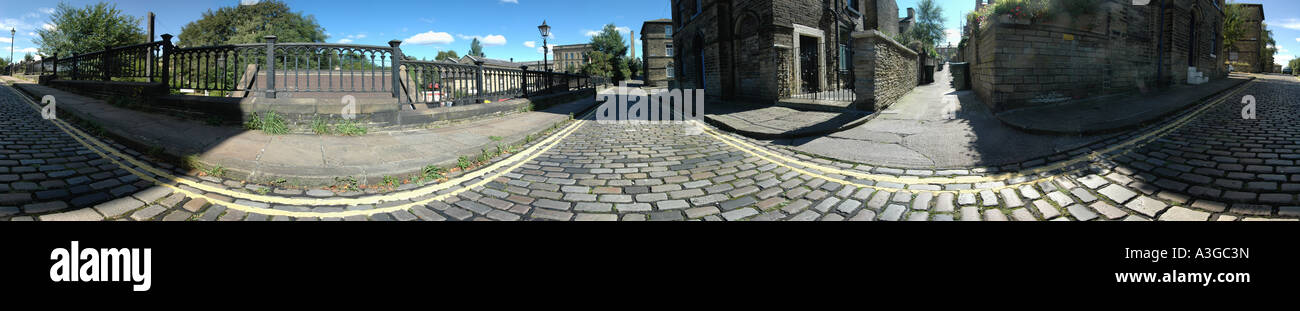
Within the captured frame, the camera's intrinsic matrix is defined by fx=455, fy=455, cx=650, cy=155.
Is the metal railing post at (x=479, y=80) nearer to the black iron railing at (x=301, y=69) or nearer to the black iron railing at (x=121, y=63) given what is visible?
the black iron railing at (x=301, y=69)

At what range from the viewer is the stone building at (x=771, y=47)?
1332cm

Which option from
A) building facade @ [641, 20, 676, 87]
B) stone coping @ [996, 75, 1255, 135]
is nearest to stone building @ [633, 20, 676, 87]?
building facade @ [641, 20, 676, 87]

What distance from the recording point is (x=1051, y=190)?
3.76 metres

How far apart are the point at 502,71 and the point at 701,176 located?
8.46 m

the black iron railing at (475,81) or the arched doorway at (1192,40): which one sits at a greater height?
the arched doorway at (1192,40)

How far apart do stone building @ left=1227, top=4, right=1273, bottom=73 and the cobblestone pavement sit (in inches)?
1332

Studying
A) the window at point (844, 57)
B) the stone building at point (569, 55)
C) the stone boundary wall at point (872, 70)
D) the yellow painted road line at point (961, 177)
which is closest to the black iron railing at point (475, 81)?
the yellow painted road line at point (961, 177)

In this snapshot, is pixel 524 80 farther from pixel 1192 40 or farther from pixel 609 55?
pixel 609 55

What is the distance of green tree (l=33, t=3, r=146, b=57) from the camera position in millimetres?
28172

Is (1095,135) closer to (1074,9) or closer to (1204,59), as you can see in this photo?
(1074,9)

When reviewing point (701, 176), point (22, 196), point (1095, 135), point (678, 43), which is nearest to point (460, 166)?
point (701, 176)

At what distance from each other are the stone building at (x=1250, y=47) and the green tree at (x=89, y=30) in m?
66.7

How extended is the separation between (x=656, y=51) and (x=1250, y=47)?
38.8m

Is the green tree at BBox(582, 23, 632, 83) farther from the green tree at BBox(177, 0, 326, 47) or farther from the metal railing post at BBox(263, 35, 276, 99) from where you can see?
the metal railing post at BBox(263, 35, 276, 99)
